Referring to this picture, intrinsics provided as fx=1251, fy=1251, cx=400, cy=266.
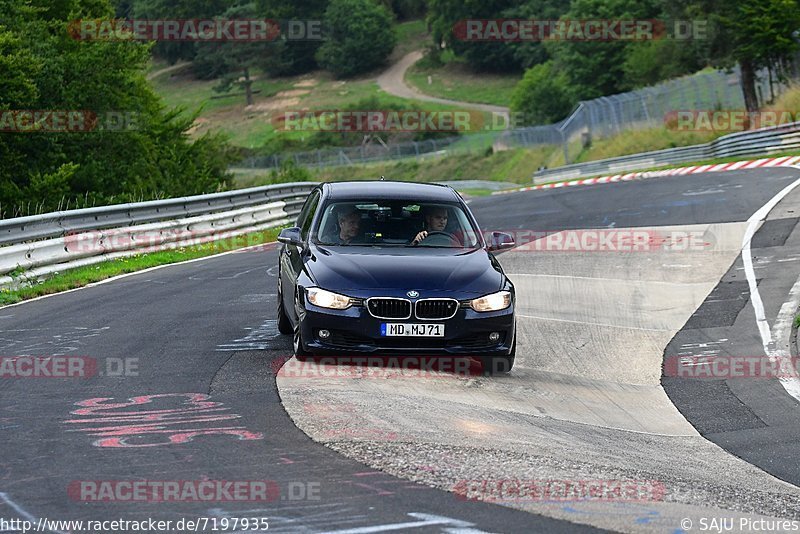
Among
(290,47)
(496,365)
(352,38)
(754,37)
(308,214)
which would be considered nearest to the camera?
(496,365)

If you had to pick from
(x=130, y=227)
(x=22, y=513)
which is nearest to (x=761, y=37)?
(x=130, y=227)

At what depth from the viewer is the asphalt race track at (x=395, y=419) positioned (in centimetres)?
625

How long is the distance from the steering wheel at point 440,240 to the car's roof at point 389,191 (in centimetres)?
43

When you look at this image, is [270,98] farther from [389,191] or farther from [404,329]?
[404,329]

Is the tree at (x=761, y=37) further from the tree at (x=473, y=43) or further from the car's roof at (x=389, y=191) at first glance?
the tree at (x=473, y=43)

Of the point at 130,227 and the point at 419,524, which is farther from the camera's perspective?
the point at 130,227

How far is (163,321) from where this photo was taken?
1359 cm

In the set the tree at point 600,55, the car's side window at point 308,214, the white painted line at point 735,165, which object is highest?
the car's side window at point 308,214

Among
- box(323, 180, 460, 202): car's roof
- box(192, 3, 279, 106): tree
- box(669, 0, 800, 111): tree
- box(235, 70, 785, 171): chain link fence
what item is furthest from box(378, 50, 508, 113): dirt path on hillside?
box(323, 180, 460, 202): car's roof

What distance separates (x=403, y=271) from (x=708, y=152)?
35.6 meters

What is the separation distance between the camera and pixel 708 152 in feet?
144

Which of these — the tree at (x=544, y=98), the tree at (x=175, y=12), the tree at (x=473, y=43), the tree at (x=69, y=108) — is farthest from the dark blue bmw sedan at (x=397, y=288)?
the tree at (x=473, y=43)

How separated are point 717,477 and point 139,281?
1212cm

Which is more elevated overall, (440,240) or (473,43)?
(440,240)
